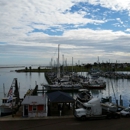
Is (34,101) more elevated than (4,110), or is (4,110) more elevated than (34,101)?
(34,101)

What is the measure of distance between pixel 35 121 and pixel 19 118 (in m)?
2.47

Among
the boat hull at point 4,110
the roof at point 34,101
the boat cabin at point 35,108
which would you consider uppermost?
the roof at point 34,101

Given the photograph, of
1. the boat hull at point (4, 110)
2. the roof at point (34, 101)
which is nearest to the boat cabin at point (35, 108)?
the roof at point (34, 101)

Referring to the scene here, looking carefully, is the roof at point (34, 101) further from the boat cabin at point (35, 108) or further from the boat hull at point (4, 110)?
the boat hull at point (4, 110)

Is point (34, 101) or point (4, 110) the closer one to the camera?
point (34, 101)

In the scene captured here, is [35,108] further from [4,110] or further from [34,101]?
[4,110]

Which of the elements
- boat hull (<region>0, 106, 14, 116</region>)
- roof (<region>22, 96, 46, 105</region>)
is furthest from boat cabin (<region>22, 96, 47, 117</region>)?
boat hull (<region>0, 106, 14, 116</region>)

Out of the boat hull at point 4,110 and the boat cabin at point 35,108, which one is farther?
the boat hull at point 4,110

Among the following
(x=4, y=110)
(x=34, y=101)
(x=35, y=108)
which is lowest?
(x=4, y=110)

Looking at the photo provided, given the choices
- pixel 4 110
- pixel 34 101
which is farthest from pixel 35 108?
pixel 4 110

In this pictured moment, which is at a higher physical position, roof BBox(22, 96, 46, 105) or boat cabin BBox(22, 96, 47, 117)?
roof BBox(22, 96, 46, 105)

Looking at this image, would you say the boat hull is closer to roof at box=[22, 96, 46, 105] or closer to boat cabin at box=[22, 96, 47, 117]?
roof at box=[22, 96, 46, 105]

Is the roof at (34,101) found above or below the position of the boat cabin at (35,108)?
above

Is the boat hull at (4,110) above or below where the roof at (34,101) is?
below
